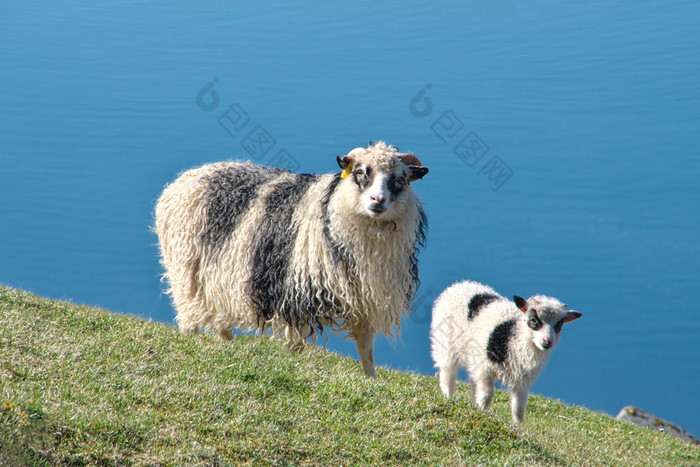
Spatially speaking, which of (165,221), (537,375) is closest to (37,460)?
(165,221)

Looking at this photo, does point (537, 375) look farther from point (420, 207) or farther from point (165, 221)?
point (165, 221)

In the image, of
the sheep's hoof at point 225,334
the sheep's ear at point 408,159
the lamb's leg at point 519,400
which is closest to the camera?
the sheep's ear at point 408,159

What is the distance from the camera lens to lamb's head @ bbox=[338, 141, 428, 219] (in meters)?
7.39

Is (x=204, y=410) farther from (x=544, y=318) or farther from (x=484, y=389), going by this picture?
(x=544, y=318)

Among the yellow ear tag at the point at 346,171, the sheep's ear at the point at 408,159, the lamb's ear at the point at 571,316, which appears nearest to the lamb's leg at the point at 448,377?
the lamb's ear at the point at 571,316

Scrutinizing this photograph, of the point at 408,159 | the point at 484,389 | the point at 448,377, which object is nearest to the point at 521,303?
the point at 484,389

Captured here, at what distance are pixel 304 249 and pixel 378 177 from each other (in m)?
1.10

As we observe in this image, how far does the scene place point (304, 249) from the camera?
26.2 ft

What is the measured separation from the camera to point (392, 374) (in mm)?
10516

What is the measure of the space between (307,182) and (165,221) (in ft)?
5.81

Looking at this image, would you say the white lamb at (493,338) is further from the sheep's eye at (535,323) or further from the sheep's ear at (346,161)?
the sheep's ear at (346,161)

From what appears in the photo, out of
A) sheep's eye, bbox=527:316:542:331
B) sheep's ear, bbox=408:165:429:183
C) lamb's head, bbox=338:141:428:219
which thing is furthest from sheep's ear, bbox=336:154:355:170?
sheep's eye, bbox=527:316:542:331

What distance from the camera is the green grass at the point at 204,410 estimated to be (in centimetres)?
523

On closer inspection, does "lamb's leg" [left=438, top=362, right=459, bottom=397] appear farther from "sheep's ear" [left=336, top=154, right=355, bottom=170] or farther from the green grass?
"sheep's ear" [left=336, top=154, right=355, bottom=170]
